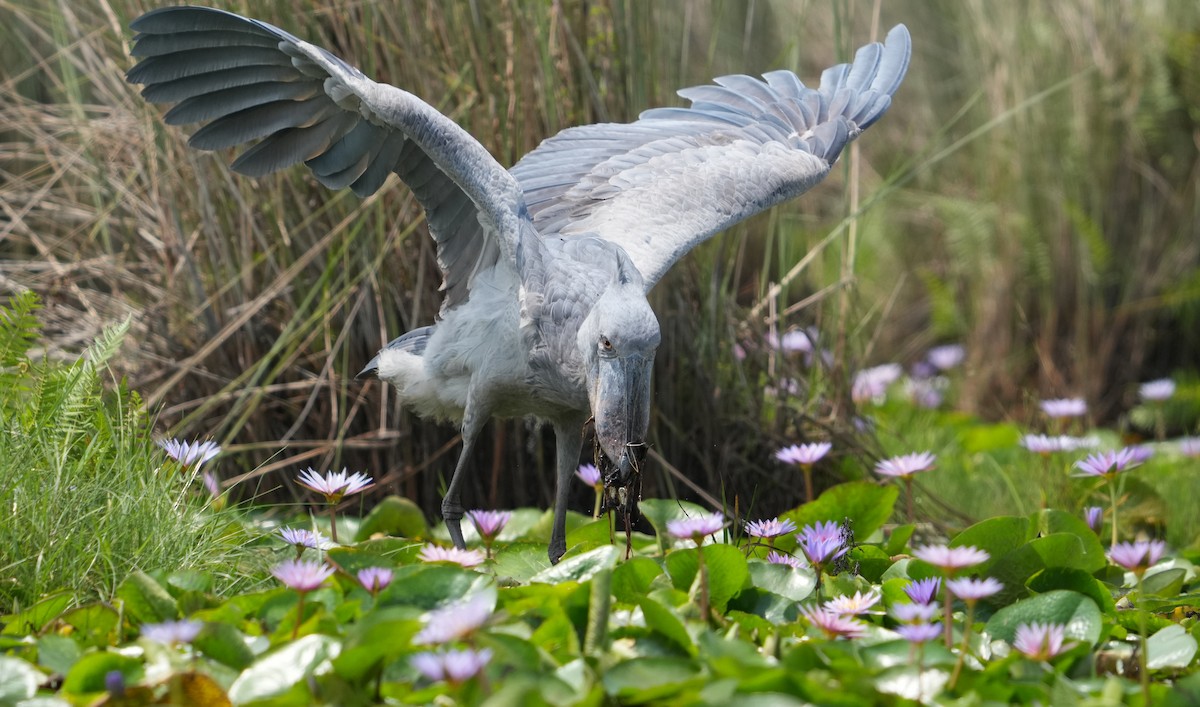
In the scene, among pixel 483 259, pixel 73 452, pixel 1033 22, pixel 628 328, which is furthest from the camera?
pixel 1033 22

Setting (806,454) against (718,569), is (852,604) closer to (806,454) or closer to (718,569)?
(718,569)

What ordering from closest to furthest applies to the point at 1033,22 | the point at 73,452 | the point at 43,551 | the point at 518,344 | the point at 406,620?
the point at 406,620 < the point at 43,551 < the point at 73,452 < the point at 518,344 < the point at 1033,22

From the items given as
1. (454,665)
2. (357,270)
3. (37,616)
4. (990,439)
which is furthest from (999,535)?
(990,439)

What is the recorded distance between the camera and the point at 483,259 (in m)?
4.00

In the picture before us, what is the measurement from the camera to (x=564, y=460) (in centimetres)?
402

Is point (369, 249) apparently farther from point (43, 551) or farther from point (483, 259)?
point (43, 551)

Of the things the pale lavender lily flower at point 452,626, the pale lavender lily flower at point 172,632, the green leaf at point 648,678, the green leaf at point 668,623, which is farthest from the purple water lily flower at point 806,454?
the pale lavender lily flower at point 172,632

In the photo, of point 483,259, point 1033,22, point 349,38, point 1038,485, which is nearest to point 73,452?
point 483,259

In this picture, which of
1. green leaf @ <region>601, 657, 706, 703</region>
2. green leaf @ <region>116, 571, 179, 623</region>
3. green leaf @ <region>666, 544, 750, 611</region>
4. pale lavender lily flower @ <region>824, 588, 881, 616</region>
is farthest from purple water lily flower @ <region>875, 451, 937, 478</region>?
green leaf @ <region>116, 571, 179, 623</region>

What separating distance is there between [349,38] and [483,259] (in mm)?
1195

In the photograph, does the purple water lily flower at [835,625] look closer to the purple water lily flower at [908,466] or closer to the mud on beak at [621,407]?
the mud on beak at [621,407]

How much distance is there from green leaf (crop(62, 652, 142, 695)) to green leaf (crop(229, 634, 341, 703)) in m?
0.20

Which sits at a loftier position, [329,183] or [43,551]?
[329,183]

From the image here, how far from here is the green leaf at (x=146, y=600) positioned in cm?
269
